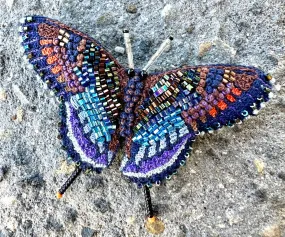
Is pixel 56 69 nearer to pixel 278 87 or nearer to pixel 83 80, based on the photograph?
pixel 83 80

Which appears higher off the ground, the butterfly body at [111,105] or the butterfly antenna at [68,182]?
the butterfly body at [111,105]

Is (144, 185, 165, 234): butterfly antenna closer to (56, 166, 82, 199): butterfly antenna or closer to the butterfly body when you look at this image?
the butterfly body

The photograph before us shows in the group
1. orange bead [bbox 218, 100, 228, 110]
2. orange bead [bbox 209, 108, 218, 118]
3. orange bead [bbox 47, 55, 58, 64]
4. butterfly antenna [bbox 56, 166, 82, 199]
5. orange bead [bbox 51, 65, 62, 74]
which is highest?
orange bead [bbox 47, 55, 58, 64]

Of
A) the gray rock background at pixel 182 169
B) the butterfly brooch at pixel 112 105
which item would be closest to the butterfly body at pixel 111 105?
the butterfly brooch at pixel 112 105

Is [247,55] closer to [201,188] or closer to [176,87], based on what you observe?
[176,87]

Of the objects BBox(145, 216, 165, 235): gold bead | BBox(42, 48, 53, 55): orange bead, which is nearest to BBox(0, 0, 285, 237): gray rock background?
BBox(145, 216, 165, 235): gold bead

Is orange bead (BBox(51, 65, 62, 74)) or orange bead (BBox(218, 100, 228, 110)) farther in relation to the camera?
orange bead (BBox(51, 65, 62, 74))

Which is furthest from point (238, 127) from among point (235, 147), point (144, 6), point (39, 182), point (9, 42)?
point (9, 42)

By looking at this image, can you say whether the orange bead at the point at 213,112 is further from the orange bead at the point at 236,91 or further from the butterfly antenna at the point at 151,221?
the butterfly antenna at the point at 151,221

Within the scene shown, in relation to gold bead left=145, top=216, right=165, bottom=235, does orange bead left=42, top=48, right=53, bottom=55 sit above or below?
above
